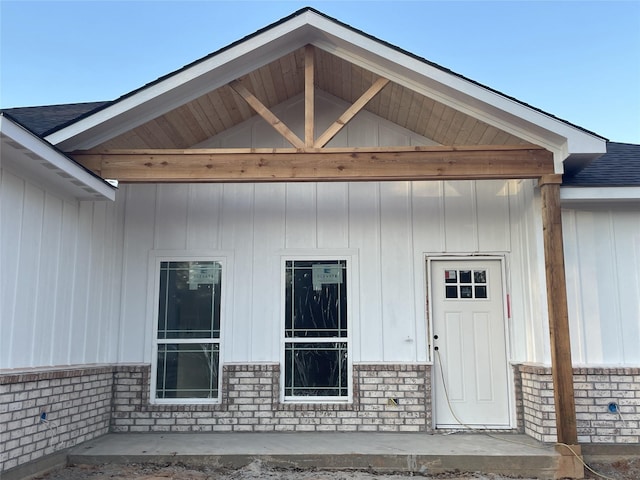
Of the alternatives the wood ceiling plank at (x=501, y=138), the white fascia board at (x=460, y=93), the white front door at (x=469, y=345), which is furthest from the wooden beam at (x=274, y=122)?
the white front door at (x=469, y=345)

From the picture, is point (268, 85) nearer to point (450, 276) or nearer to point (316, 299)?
point (316, 299)

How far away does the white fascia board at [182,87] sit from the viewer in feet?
18.1

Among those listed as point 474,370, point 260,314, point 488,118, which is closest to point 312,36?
point 488,118

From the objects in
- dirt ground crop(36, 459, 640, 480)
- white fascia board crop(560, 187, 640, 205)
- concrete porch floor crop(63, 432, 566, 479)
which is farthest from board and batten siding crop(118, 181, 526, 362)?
dirt ground crop(36, 459, 640, 480)

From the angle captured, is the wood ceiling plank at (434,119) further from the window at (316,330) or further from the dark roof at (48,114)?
the dark roof at (48,114)

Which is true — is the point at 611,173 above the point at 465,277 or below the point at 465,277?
above

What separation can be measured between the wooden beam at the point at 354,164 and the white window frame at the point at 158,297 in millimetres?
1569

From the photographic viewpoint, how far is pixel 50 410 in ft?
17.0

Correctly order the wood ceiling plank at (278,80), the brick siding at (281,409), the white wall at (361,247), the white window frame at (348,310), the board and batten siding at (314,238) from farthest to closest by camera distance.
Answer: the board and batten siding at (314,238), the white window frame at (348,310), the brick siding at (281,409), the wood ceiling plank at (278,80), the white wall at (361,247)

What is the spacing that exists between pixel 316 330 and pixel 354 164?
2.30 m

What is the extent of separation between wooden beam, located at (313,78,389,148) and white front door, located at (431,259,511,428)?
2326 mm

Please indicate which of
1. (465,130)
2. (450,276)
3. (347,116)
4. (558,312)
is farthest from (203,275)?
(558,312)

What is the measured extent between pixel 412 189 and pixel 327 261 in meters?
1.44

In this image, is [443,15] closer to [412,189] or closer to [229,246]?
[412,189]
